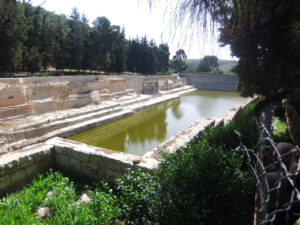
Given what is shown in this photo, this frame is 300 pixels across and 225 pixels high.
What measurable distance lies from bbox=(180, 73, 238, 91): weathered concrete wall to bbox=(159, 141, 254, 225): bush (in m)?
22.8

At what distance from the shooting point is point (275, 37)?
13.8 ft

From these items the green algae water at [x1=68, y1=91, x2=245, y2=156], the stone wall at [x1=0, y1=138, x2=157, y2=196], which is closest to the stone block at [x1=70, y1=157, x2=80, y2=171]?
the stone wall at [x1=0, y1=138, x2=157, y2=196]

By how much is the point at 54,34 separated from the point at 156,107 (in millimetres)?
11223

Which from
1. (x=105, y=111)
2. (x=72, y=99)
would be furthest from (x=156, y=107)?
(x=72, y=99)

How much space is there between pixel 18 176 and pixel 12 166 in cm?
21

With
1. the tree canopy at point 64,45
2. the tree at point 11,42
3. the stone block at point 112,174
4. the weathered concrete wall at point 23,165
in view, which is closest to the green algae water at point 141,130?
the stone block at point 112,174

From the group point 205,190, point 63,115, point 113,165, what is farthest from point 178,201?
point 63,115

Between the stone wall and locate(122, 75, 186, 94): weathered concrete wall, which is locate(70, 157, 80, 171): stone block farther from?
locate(122, 75, 186, 94): weathered concrete wall

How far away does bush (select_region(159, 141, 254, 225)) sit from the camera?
1.86 m

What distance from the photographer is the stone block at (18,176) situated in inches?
128

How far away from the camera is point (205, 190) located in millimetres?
2051

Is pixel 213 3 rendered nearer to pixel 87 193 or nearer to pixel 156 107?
pixel 87 193

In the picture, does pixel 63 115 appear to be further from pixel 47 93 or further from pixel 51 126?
pixel 47 93

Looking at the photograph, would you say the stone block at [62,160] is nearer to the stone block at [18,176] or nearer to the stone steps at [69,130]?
the stone block at [18,176]
